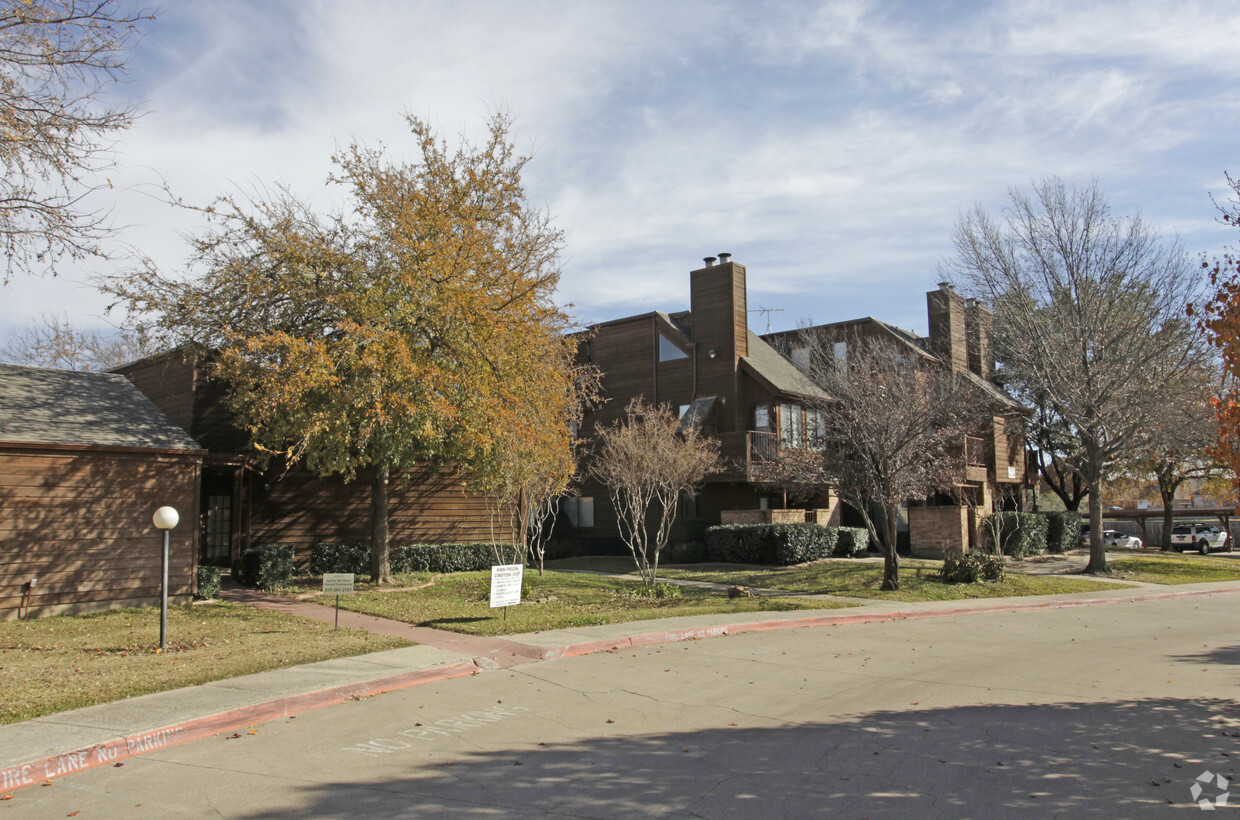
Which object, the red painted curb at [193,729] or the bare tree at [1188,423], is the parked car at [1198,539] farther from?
the red painted curb at [193,729]

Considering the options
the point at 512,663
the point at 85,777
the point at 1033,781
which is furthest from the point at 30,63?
the point at 1033,781

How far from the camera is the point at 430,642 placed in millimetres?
12688

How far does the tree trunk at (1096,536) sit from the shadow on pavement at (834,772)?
22128mm

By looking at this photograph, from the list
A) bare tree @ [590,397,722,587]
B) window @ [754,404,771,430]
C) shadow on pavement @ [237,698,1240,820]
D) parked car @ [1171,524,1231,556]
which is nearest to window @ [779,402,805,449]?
window @ [754,404,771,430]

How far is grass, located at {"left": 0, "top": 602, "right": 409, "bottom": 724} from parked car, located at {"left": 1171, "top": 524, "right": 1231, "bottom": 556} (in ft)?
159

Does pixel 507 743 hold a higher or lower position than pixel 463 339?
lower

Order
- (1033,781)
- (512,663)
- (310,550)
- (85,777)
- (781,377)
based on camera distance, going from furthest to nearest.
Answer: (781,377) < (310,550) < (512,663) < (85,777) < (1033,781)

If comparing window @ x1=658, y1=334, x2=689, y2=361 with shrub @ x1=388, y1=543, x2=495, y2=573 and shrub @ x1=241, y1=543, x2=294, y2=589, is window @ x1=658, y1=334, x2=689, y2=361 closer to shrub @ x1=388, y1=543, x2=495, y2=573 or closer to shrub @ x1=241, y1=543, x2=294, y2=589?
shrub @ x1=388, y1=543, x2=495, y2=573

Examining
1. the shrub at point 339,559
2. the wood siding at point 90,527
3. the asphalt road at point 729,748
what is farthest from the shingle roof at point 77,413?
the asphalt road at point 729,748

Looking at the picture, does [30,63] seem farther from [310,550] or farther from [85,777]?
[310,550]

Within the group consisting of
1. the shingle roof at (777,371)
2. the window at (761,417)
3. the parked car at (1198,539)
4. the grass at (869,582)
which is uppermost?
the shingle roof at (777,371)

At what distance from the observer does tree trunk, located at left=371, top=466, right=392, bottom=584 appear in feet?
65.5

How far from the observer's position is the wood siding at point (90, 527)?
15.0 m

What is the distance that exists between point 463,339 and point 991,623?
40.7ft
